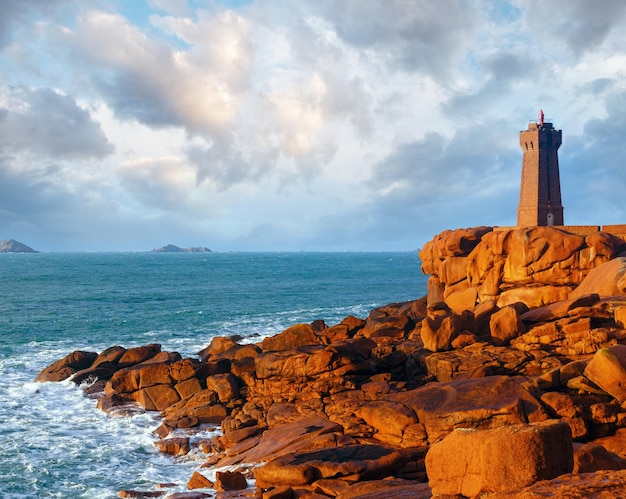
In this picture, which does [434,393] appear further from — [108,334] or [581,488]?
[108,334]

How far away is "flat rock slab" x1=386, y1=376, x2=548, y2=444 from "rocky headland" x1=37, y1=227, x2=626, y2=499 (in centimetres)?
5

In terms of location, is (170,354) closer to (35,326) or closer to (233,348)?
(233,348)

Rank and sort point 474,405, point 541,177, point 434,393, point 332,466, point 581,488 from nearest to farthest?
point 581,488 < point 332,466 < point 474,405 < point 434,393 < point 541,177

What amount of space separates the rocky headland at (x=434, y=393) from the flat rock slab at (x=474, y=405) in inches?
2.1

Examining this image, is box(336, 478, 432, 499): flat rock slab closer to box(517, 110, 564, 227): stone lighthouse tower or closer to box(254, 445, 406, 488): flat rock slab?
box(254, 445, 406, 488): flat rock slab

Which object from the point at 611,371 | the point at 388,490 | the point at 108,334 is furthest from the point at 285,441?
the point at 108,334

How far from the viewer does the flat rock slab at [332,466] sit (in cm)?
1627

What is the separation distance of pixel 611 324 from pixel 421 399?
32.3 feet

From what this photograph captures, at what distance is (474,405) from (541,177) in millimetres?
42229

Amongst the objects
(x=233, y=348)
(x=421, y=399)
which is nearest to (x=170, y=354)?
(x=233, y=348)

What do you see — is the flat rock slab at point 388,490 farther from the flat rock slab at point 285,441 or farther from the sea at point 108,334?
the sea at point 108,334

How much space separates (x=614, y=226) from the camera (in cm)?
3841

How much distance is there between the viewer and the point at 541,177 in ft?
182

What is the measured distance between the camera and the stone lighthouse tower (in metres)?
55.2
